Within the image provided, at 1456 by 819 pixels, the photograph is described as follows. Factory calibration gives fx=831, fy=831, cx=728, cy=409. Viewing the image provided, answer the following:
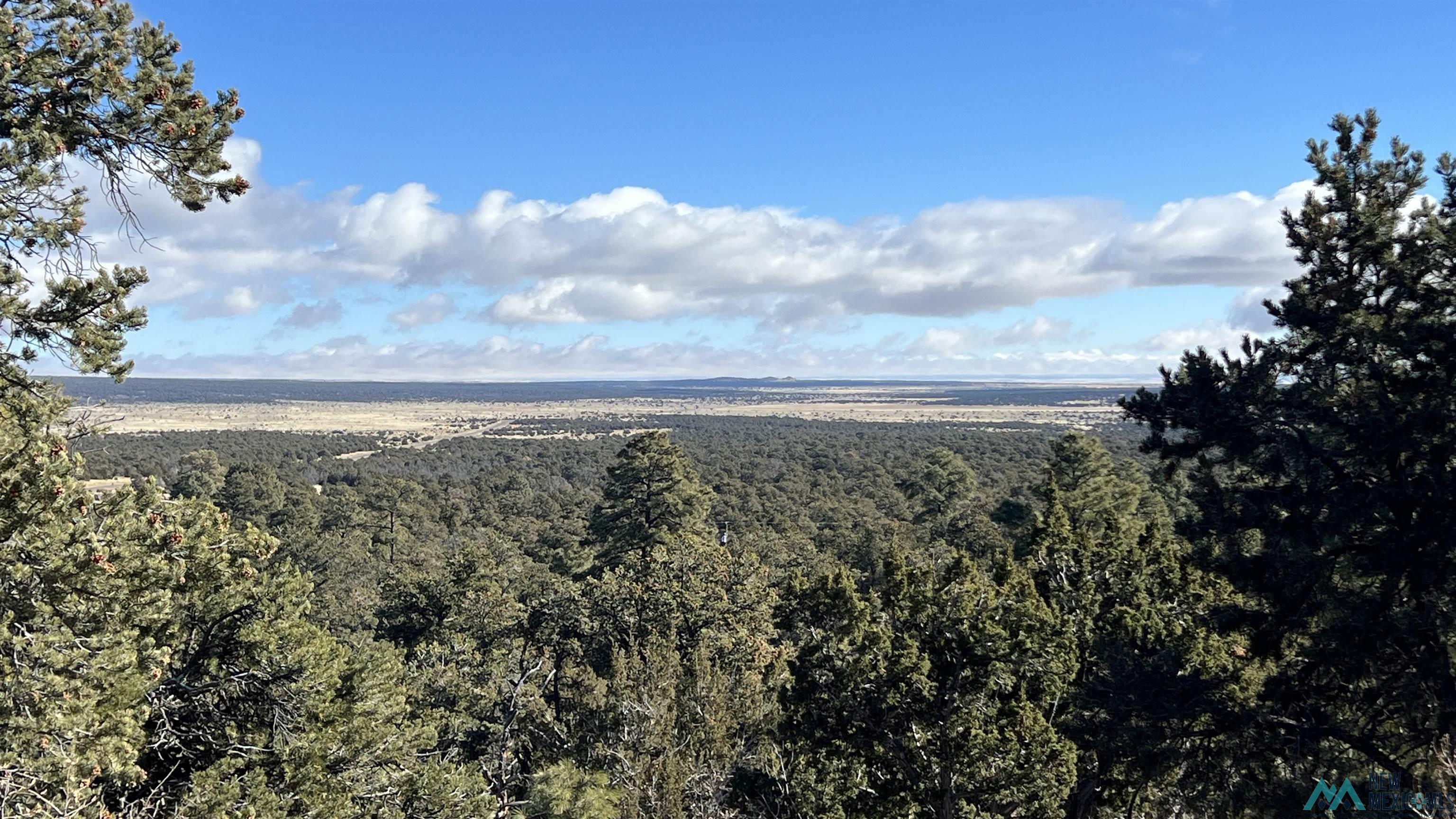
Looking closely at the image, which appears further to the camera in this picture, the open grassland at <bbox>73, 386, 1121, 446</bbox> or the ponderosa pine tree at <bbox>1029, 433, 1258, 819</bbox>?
the open grassland at <bbox>73, 386, 1121, 446</bbox>

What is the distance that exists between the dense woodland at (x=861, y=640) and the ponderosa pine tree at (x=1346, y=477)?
0.04 metres

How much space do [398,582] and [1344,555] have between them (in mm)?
23306

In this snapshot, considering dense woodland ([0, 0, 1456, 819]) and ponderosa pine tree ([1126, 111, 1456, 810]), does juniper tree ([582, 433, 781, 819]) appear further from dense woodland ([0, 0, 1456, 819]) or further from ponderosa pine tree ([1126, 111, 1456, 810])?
ponderosa pine tree ([1126, 111, 1456, 810])

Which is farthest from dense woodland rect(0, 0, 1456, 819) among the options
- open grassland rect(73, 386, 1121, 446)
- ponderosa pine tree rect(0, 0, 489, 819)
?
open grassland rect(73, 386, 1121, 446)

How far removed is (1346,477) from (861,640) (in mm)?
6305

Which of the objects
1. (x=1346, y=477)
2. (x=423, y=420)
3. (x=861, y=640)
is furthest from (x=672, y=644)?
(x=423, y=420)

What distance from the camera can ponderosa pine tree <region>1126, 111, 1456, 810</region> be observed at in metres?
9.23

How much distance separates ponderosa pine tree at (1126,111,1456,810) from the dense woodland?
1.6 inches

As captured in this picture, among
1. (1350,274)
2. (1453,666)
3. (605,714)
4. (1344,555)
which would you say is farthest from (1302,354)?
(605,714)

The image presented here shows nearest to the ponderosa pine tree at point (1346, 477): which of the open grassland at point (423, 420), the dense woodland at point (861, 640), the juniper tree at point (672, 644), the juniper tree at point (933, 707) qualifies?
the dense woodland at point (861, 640)

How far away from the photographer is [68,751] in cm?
682

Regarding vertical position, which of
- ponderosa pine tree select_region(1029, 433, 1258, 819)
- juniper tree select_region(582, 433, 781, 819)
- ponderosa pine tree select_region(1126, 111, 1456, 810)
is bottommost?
juniper tree select_region(582, 433, 781, 819)

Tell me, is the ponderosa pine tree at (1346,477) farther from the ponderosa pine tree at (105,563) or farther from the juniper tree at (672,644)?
the ponderosa pine tree at (105,563)

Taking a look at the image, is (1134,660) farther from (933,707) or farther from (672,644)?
(672,644)
